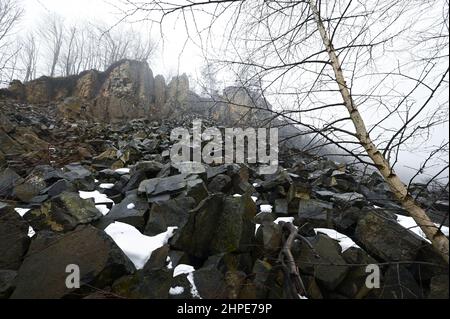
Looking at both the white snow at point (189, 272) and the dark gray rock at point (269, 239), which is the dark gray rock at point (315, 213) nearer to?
the dark gray rock at point (269, 239)

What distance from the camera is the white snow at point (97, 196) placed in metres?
4.82

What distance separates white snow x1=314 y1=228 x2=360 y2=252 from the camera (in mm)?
3765

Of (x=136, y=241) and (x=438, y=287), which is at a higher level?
(x=136, y=241)

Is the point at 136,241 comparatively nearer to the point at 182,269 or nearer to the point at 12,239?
the point at 182,269

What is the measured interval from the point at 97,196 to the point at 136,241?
6.17 feet

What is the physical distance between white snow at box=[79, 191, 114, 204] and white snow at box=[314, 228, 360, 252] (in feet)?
12.4

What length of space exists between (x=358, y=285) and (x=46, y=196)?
5279 mm

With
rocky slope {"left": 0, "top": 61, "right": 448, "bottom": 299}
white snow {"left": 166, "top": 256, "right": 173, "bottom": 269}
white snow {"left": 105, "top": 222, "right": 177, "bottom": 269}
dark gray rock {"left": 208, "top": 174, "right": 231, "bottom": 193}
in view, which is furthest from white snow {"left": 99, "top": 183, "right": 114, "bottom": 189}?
white snow {"left": 166, "top": 256, "right": 173, "bottom": 269}

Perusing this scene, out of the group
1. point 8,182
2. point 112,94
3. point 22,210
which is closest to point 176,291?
point 22,210

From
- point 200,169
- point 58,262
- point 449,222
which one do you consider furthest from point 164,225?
point 449,222

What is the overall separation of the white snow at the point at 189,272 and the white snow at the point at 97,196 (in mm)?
2290

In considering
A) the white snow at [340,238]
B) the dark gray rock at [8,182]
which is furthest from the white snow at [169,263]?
the dark gray rock at [8,182]

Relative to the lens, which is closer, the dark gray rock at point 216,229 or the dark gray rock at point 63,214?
the dark gray rock at point 216,229

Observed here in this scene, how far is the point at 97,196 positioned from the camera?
5.07 meters
